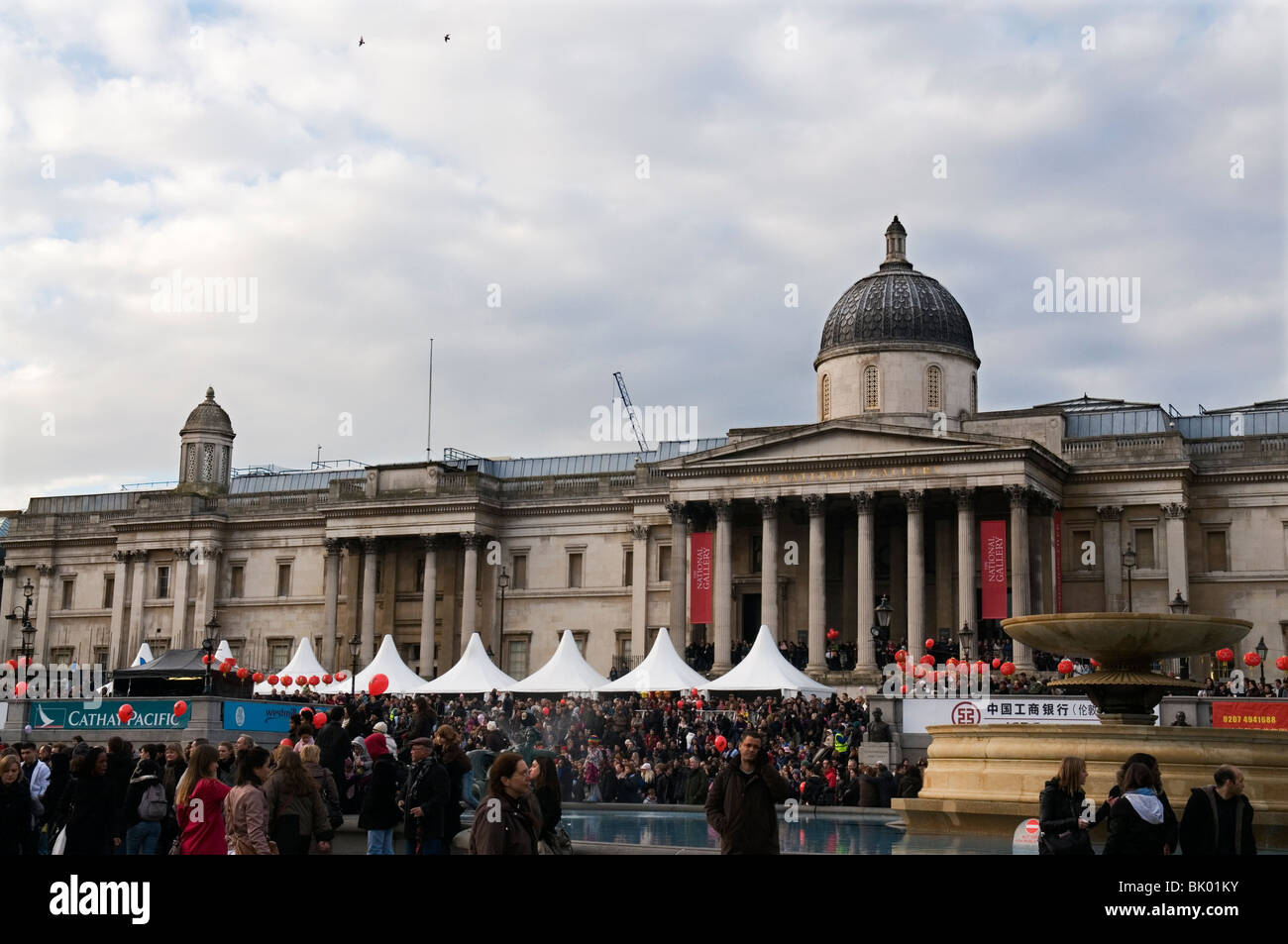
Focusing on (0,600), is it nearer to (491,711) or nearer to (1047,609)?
(491,711)

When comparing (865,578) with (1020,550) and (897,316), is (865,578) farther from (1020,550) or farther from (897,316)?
(897,316)

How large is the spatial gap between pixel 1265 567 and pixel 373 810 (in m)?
45.2

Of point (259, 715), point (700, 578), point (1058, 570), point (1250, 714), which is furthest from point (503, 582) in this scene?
point (1250, 714)

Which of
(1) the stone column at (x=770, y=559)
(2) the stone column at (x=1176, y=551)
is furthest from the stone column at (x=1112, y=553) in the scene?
(1) the stone column at (x=770, y=559)

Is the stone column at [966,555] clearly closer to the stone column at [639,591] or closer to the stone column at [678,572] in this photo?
the stone column at [678,572]

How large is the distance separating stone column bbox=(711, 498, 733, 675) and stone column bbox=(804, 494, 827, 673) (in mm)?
2844

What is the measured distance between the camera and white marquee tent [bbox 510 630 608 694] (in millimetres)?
44469

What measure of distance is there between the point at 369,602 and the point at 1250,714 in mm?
39578

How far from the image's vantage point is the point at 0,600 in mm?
78250

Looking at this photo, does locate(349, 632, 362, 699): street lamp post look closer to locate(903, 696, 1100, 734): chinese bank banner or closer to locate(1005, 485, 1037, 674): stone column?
locate(903, 696, 1100, 734): chinese bank banner

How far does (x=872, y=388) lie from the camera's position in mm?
57094

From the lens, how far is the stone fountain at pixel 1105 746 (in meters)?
19.6

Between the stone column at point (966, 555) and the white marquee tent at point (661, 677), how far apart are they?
10951 mm
